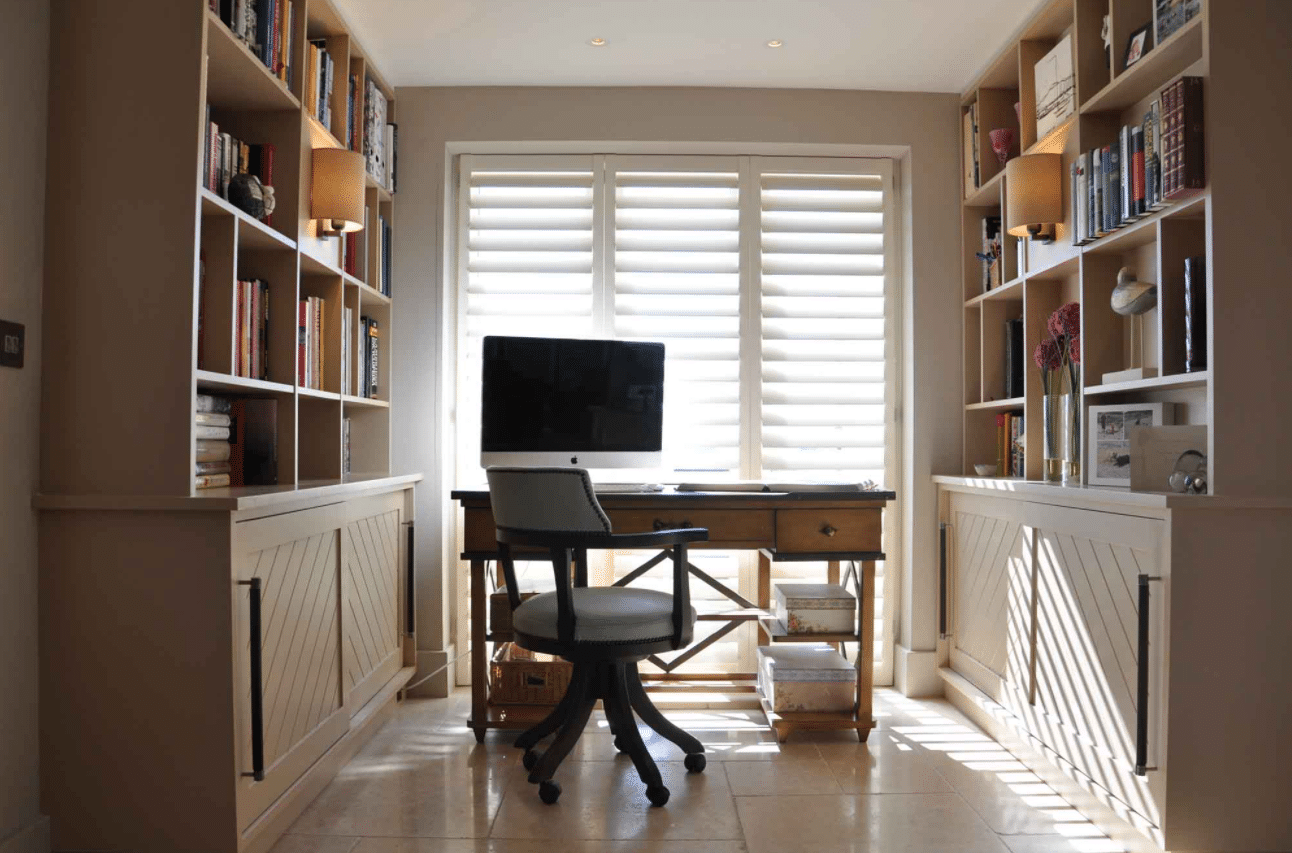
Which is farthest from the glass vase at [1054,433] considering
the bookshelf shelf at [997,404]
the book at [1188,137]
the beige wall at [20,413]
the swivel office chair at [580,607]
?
the beige wall at [20,413]

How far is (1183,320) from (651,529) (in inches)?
64.2

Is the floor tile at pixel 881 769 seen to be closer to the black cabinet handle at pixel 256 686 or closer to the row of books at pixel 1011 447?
the row of books at pixel 1011 447

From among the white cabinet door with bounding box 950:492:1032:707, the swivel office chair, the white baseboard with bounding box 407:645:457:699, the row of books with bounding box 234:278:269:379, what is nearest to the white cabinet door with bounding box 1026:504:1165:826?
the white cabinet door with bounding box 950:492:1032:707

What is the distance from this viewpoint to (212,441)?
2.37m

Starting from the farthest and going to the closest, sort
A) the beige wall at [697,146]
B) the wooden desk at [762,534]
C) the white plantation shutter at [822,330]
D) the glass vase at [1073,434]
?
the white plantation shutter at [822,330] < the beige wall at [697,146] < the wooden desk at [762,534] < the glass vase at [1073,434]

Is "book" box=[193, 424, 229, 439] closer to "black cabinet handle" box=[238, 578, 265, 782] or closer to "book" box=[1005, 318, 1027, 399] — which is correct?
"black cabinet handle" box=[238, 578, 265, 782]

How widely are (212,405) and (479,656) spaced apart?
3.98 ft

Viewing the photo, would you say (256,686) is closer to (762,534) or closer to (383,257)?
(762,534)

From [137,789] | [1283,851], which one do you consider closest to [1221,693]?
[1283,851]

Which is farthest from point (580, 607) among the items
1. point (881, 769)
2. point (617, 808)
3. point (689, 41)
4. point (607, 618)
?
point (689, 41)

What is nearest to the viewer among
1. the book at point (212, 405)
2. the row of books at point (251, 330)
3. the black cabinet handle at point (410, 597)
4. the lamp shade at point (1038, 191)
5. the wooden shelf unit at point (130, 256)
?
the wooden shelf unit at point (130, 256)

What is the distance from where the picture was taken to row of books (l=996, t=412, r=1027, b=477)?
3.24m

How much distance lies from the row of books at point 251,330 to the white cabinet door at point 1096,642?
2.26 m

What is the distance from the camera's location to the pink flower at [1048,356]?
9.63ft
